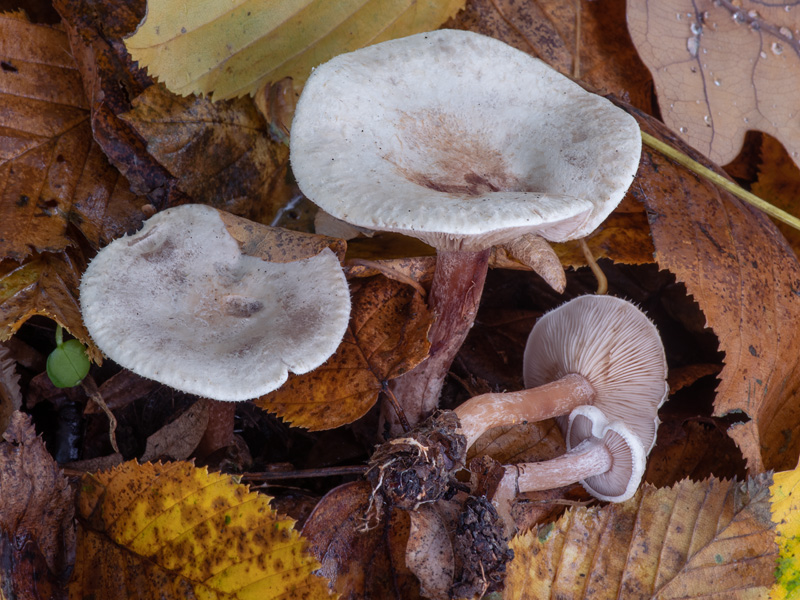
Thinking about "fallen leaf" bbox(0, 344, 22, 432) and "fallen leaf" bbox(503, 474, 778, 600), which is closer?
"fallen leaf" bbox(503, 474, 778, 600)

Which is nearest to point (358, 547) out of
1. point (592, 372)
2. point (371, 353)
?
point (371, 353)

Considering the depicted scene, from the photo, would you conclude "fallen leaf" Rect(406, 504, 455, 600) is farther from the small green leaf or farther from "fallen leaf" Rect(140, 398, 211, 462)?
the small green leaf

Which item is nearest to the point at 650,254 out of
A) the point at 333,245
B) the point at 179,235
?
the point at 333,245

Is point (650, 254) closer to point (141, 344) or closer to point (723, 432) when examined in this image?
point (723, 432)

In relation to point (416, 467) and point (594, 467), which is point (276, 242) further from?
point (594, 467)

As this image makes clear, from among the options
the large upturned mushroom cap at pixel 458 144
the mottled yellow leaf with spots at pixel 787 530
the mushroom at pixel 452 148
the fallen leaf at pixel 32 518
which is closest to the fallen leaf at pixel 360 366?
the mushroom at pixel 452 148

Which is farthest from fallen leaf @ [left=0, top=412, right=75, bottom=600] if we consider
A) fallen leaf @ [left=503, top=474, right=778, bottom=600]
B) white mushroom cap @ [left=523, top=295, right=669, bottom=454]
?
white mushroom cap @ [left=523, top=295, right=669, bottom=454]
